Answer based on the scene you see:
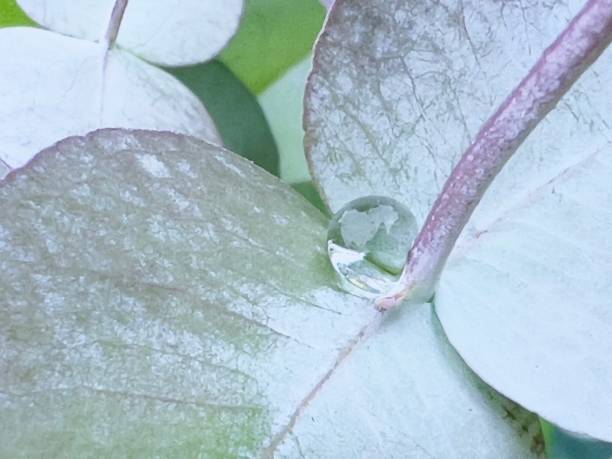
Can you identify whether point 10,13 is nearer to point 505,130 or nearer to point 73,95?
point 73,95

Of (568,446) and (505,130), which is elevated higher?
(505,130)

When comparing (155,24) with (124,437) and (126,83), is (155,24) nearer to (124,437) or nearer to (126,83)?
(126,83)

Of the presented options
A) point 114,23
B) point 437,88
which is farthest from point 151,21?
point 437,88

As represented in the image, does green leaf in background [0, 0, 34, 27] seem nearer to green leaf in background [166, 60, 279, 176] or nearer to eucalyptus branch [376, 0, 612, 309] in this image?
green leaf in background [166, 60, 279, 176]

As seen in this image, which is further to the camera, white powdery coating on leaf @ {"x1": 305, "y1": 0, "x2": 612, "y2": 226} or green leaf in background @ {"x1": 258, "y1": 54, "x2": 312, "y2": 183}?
green leaf in background @ {"x1": 258, "y1": 54, "x2": 312, "y2": 183}

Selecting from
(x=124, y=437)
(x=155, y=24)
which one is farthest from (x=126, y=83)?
(x=124, y=437)

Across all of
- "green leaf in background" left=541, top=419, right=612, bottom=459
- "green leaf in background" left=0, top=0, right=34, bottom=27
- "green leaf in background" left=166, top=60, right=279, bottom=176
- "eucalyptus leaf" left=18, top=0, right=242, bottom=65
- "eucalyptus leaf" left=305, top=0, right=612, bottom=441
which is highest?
"eucalyptus leaf" left=305, top=0, right=612, bottom=441

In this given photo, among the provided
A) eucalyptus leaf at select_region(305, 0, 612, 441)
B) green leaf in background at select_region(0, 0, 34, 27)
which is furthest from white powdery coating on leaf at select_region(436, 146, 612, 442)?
green leaf in background at select_region(0, 0, 34, 27)
